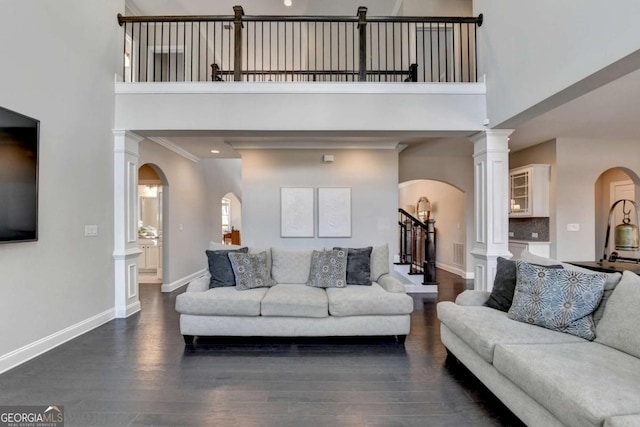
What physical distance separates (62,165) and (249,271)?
2165 mm

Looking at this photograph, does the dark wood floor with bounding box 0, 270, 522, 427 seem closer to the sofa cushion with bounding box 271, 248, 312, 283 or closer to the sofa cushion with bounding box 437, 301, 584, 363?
the sofa cushion with bounding box 437, 301, 584, 363

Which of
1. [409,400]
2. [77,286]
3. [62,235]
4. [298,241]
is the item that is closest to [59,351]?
[77,286]

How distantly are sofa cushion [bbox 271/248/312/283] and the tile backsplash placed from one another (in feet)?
14.9

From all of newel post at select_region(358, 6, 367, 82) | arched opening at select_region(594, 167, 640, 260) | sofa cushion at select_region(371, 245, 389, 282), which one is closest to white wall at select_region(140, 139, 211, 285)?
newel post at select_region(358, 6, 367, 82)

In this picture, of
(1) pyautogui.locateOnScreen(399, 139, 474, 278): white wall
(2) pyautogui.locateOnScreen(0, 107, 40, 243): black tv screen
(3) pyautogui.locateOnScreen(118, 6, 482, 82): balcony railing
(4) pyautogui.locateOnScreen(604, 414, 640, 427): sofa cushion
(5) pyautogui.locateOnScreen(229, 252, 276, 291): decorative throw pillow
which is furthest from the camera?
(1) pyautogui.locateOnScreen(399, 139, 474, 278): white wall

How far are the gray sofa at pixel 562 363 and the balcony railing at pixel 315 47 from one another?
3.02 m

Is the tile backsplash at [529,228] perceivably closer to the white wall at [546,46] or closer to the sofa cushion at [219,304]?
the white wall at [546,46]

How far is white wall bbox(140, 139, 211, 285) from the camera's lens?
18.4 feet

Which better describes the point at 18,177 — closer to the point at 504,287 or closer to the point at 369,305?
the point at 369,305

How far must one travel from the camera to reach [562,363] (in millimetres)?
1750

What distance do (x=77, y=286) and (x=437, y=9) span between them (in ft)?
22.1

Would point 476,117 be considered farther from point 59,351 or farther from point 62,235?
point 59,351

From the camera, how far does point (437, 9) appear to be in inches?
223

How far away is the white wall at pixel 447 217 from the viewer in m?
7.59
